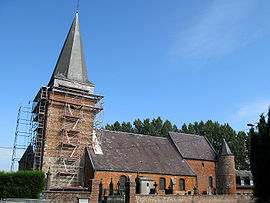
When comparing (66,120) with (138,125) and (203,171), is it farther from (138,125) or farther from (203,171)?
(138,125)

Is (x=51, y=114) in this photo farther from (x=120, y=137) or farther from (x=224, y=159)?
(x=224, y=159)

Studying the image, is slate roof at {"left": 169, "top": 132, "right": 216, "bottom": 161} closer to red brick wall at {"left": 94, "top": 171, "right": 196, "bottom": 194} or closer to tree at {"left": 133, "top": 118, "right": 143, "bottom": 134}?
red brick wall at {"left": 94, "top": 171, "right": 196, "bottom": 194}

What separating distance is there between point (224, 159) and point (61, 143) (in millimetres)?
20943

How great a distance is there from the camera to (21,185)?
17.0m

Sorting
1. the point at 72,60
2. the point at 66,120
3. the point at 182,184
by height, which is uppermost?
the point at 72,60

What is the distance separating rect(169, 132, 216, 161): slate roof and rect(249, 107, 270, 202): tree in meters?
17.9

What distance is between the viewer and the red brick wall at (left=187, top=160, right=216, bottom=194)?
33.4m

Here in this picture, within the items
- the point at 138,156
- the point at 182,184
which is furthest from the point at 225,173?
the point at 138,156

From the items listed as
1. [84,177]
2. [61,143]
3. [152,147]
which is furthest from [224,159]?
[61,143]

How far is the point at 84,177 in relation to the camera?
90.5ft

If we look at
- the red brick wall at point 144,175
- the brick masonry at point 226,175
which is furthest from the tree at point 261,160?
the brick masonry at point 226,175

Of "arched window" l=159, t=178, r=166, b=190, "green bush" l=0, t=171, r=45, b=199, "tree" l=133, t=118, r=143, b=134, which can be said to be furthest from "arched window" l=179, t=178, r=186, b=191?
"tree" l=133, t=118, r=143, b=134

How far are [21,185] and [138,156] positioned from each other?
15971mm

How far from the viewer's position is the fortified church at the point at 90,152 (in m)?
26.8
